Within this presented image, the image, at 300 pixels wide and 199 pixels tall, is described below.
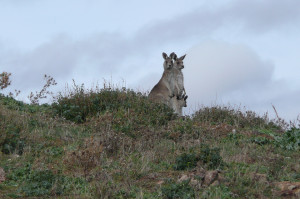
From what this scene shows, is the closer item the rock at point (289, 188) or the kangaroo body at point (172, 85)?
the rock at point (289, 188)

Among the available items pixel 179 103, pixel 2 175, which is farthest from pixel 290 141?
pixel 179 103

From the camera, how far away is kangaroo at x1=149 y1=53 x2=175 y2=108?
18.2m

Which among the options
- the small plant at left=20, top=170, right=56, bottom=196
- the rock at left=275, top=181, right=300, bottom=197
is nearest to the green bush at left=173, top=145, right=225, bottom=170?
the rock at left=275, top=181, right=300, bottom=197

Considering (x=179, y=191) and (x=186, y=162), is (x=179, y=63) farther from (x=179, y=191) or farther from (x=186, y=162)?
(x=179, y=191)

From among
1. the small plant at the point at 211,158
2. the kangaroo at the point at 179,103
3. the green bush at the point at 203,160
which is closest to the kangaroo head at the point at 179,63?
the kangaroo at the point at 179,103

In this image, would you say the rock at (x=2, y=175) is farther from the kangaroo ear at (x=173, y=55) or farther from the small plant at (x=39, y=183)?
the kangaroo ear at (x=173, y=55)

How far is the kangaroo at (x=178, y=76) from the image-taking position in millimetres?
19109

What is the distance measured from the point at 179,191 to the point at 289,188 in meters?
1.67

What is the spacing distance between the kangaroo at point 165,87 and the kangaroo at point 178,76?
0.16 m

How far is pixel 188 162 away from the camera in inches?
353

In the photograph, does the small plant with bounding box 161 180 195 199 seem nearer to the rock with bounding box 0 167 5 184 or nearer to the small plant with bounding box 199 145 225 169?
the small plant with bounding box 199 145 225 169

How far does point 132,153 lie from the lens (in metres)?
10.3

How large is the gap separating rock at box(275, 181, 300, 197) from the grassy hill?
0.05 feet

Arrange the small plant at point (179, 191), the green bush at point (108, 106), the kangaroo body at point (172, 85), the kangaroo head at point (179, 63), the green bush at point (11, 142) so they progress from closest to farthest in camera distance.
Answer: the small plant at point (179, 191), the green bush at point (11, 142), the green bush at point (108, 106), the kangaroo body at point (172, 85), the kangaroo head at point (179, 63)
